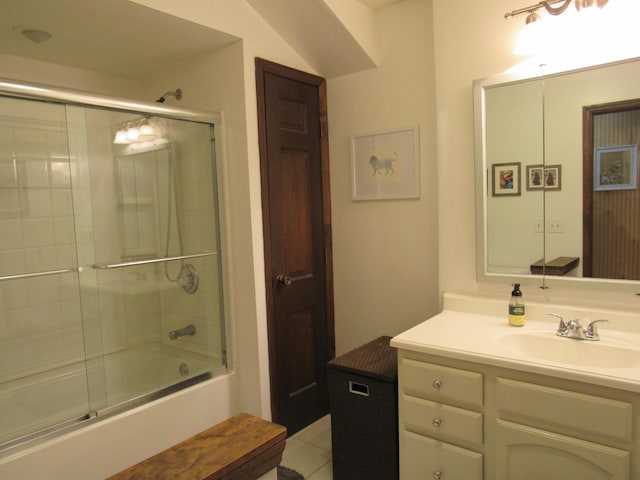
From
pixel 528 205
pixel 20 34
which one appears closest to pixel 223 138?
pixel 20 34

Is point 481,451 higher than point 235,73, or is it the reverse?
point 235,73

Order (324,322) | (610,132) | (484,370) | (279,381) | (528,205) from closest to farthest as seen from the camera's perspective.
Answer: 1. (484,370)
2. (610,132)
3. (528,205)
4. (279,381)
5. (324,322)

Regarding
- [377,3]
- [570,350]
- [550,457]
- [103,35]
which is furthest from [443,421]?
[103,35]

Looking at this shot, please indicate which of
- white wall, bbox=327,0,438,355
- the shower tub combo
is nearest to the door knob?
the shower tub combo

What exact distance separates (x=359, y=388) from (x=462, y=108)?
1.39 meters

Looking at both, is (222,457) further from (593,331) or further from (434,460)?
(593,331)

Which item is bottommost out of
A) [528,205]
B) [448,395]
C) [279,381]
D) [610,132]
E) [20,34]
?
[279,381]

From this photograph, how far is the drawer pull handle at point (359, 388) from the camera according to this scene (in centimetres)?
200

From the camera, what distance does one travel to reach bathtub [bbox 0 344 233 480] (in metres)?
1.79

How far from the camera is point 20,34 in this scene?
6.95ft

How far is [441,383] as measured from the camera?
67.4 inches

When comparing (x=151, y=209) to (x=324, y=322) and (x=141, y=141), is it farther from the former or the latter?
(x=324, y=322)

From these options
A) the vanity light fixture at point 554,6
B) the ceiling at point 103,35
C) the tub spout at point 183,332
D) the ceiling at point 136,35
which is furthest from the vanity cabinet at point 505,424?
the ceiling at point 103,35

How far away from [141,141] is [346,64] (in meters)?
1.22
